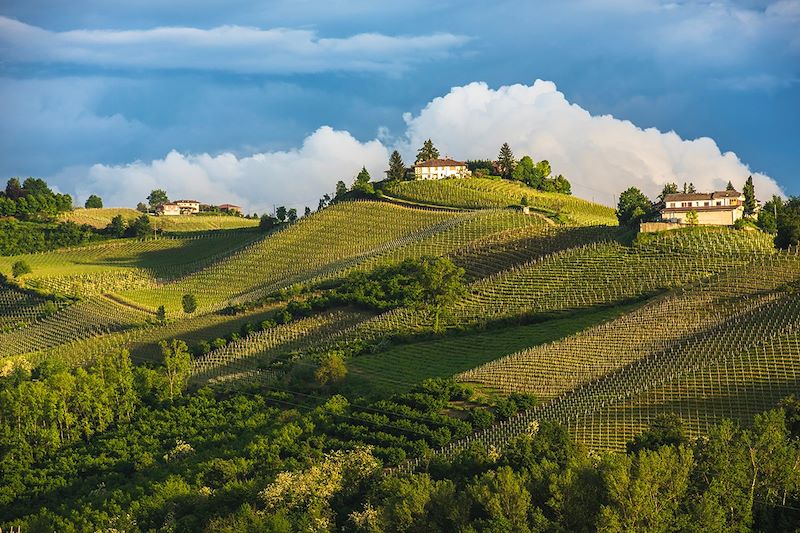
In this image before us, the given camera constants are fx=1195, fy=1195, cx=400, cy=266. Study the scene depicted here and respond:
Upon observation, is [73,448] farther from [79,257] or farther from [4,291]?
[79,257]

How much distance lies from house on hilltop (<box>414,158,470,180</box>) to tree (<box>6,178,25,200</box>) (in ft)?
226

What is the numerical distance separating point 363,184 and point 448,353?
74005 mm

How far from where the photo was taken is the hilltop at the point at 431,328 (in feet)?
219

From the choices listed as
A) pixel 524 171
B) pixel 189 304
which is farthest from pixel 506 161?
pixel 189 304

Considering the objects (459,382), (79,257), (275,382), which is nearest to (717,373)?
(459,382)

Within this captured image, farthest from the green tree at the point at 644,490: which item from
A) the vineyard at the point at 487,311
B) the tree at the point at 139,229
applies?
the tree at the point at 139,229

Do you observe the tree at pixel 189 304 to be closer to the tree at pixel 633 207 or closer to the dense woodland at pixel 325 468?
the dense woodland at pixel 325 468

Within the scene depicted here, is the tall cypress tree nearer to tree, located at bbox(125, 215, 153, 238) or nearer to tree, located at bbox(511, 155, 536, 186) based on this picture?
tree, located at bbox(511, 155, 536, 186)

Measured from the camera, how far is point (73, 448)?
8125cm

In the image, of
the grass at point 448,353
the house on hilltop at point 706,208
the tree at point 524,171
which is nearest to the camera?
the grass at point 448,353

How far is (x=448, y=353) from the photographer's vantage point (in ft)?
274

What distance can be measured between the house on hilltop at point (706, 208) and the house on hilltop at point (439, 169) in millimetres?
49503

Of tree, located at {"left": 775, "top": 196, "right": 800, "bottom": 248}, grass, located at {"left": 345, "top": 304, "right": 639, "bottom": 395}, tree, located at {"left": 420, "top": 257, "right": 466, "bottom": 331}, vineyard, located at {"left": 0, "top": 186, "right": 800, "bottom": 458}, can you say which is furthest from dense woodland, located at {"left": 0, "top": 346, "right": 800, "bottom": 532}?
tree, located at {"left": 775, "top": 196, "right": 800, "bottom": 248}

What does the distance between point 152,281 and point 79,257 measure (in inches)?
959
